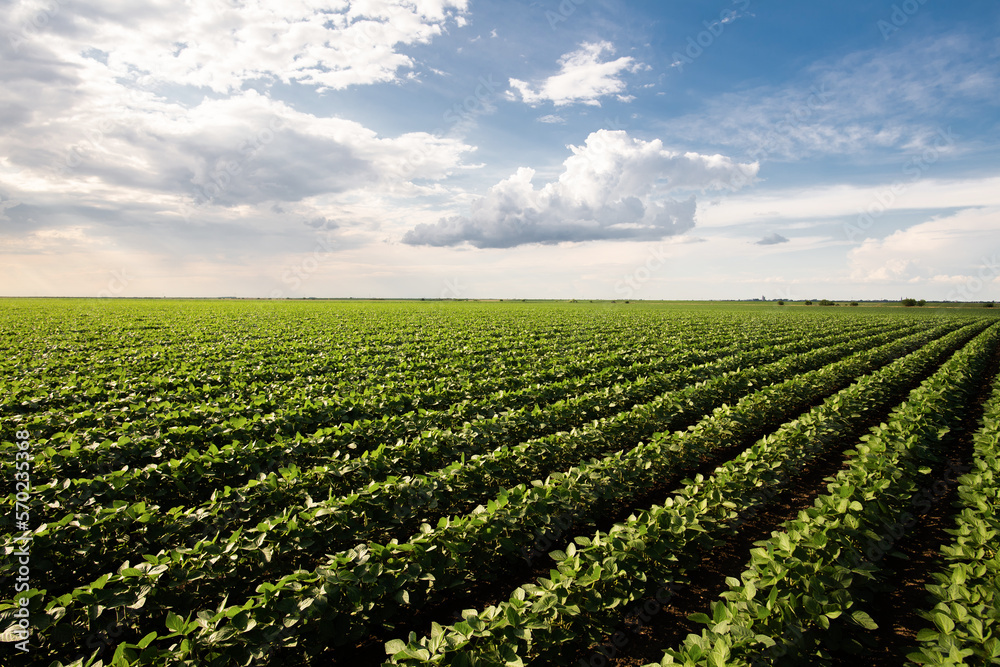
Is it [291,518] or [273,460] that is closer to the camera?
[291,518]

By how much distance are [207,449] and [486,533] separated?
556 cm

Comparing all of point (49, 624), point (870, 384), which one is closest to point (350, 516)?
point (49, 624)

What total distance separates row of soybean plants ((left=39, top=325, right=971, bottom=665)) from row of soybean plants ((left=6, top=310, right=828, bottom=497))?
203cm

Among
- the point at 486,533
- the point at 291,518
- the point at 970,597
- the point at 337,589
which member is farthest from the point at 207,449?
the point at 970,597

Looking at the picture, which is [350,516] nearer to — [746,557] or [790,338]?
[746,557]

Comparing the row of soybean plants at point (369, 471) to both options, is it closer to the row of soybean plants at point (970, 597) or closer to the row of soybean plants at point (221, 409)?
the row of soybean plants at point (221, 409)

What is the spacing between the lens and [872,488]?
5020 mm

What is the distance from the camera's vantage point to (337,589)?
3422mm

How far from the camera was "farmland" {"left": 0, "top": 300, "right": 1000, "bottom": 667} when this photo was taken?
3.20 meters

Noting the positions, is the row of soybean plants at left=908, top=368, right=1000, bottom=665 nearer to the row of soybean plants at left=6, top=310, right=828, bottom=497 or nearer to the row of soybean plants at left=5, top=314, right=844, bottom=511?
the row of soybean plants at left=5, top=314, right=844, bottom=511

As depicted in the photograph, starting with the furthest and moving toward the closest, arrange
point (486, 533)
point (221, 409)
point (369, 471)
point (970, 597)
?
point (221, 409)
point (369, 471)
point (486, 533)
point (970, 597)

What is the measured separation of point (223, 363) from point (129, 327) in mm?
17035

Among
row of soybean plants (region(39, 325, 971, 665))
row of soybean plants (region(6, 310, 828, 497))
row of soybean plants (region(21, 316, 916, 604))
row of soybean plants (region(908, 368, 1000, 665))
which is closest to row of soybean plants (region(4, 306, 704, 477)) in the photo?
row of soybean plants (region(6, 310, 828, 497))

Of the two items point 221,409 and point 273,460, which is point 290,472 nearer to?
point 273,460
